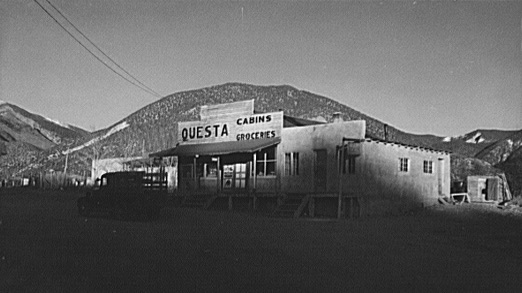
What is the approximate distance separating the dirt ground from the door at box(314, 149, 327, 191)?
713cm

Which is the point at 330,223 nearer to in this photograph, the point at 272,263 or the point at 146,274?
the point at 272,263

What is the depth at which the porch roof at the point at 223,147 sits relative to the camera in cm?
2800

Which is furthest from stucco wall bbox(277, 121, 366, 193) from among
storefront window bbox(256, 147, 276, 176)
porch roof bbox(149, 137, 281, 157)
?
storefront window bbox(256, 147, 276, 176)

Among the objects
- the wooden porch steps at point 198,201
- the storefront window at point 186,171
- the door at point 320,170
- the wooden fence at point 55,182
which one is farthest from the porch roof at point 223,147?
the wooden fence at point 55,182

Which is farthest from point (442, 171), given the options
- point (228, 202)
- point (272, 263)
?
point (272, 263)

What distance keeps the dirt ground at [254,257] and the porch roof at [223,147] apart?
7516 mm

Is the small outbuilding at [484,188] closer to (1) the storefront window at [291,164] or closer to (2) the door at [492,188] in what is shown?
(2) the door at [492,188]

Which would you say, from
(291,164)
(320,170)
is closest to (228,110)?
(291,164)

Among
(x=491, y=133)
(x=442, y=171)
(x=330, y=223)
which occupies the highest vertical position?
(x=491, y=133)

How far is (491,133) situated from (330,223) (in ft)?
239

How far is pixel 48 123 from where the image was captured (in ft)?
565

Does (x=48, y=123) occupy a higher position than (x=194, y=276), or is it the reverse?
(x=48, y=123)

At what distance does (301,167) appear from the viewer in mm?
28219

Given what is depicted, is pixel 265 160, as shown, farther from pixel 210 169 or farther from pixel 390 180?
pixel 390 180
